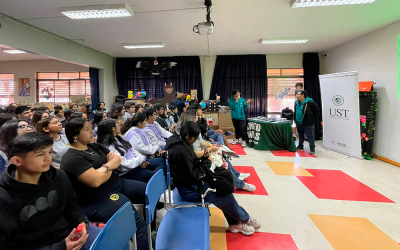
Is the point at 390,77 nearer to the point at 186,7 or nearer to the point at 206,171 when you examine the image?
the point at 186,7

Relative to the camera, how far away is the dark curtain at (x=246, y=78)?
7219 millimetres

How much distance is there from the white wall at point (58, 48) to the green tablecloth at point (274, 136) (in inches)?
208

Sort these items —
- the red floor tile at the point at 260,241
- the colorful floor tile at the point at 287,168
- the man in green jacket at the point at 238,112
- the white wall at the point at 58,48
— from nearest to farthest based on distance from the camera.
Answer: the red floor tile at the point at 260,241, the colorful floor tile at the point at 287,168, the white wall at the point at 58,48, the man in green jacket at the point at 238,112

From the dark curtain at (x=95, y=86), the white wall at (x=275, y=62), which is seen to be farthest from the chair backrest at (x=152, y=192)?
the dark curtain at (x=95, y=86)

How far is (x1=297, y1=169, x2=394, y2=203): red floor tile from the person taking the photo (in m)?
2.81

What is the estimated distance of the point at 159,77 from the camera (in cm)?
764

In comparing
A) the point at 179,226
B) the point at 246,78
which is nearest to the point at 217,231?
the point at 179,226

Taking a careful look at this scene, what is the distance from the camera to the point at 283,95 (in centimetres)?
737

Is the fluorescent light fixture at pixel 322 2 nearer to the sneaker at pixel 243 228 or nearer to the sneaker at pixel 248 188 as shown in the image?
the sneaker at pixel 248 188

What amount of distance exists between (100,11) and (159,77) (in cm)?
418

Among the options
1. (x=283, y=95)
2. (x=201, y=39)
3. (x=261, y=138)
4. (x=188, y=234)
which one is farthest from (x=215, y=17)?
(x=283, y=95)

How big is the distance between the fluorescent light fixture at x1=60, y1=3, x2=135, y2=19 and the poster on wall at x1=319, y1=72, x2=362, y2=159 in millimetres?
4691

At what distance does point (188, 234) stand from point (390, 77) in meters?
5.32

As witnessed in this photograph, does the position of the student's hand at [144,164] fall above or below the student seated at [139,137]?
below
